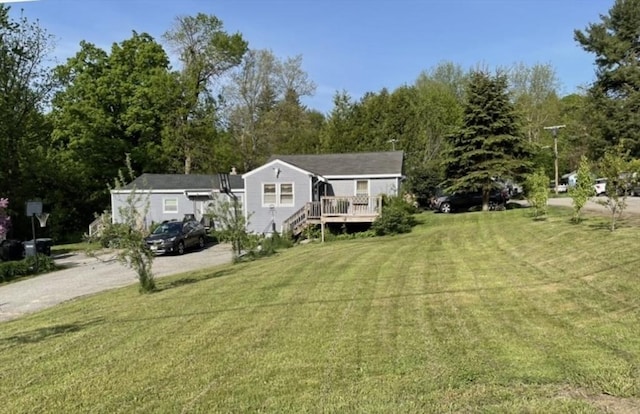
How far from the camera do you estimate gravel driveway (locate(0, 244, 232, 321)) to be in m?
11.8

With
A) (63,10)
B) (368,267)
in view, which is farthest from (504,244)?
(63,10)

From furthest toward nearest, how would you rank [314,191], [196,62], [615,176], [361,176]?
[196,62]
[361,176]
[314,191]
[615,176]

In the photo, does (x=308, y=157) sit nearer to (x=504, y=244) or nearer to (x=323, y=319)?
(x=504, y=244)

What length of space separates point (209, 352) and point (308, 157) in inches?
987

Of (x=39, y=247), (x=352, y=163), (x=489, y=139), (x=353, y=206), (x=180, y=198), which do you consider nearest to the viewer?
(x=39, y=247)

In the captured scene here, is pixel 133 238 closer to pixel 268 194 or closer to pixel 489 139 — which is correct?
pixel 268 194

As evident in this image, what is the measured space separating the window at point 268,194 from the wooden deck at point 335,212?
214 cm

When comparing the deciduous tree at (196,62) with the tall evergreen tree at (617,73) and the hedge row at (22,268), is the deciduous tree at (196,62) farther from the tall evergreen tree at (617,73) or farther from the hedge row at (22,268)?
the tall evergreen tree at (617,73)

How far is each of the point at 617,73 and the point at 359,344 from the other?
3627 centimetres

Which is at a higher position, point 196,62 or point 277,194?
point 196,62

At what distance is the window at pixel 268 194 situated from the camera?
83.1 feet

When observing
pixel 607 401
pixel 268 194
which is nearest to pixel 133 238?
pixel 607 401

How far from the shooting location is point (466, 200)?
26391 millimetres

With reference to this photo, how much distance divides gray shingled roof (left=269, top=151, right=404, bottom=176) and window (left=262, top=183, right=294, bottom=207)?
147 centimetres
